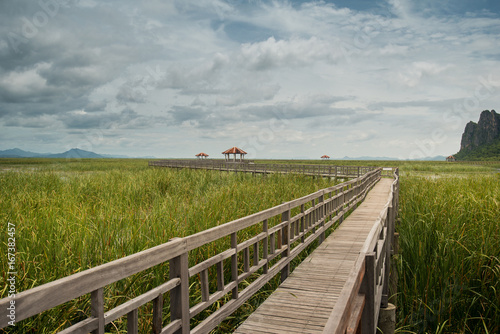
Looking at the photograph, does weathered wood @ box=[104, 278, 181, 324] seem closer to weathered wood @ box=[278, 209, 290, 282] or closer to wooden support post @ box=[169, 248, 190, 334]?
wooden support post @ box=[169, 248, 190, 334]

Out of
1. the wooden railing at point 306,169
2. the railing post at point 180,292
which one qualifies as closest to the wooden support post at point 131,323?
the railing post at point 180,292

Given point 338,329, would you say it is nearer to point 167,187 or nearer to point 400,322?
point 400,322

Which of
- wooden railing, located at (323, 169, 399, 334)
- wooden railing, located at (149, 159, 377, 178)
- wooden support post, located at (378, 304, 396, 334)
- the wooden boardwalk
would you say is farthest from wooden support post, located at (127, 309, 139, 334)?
wooden railing, located at (149, 159, 377, 178)

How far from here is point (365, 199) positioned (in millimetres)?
16578

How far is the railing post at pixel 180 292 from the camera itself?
10.7ft

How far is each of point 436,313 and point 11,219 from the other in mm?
7701

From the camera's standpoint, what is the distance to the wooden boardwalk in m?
4.41

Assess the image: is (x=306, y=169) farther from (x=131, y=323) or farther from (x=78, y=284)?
(x=78, y=284)

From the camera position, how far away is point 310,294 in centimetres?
539

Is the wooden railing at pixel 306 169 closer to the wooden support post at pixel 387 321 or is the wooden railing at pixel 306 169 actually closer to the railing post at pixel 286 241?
the railing post at pixel 286 241

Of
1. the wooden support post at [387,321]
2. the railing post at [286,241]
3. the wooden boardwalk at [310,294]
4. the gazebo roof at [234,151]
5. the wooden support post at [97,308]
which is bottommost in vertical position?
the wooden support post at [387,321]

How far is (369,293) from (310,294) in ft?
10.3

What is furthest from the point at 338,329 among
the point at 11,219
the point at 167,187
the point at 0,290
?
the point at 167,187

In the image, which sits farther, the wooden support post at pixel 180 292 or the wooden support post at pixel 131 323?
the wooden support post at pixel 180 292
